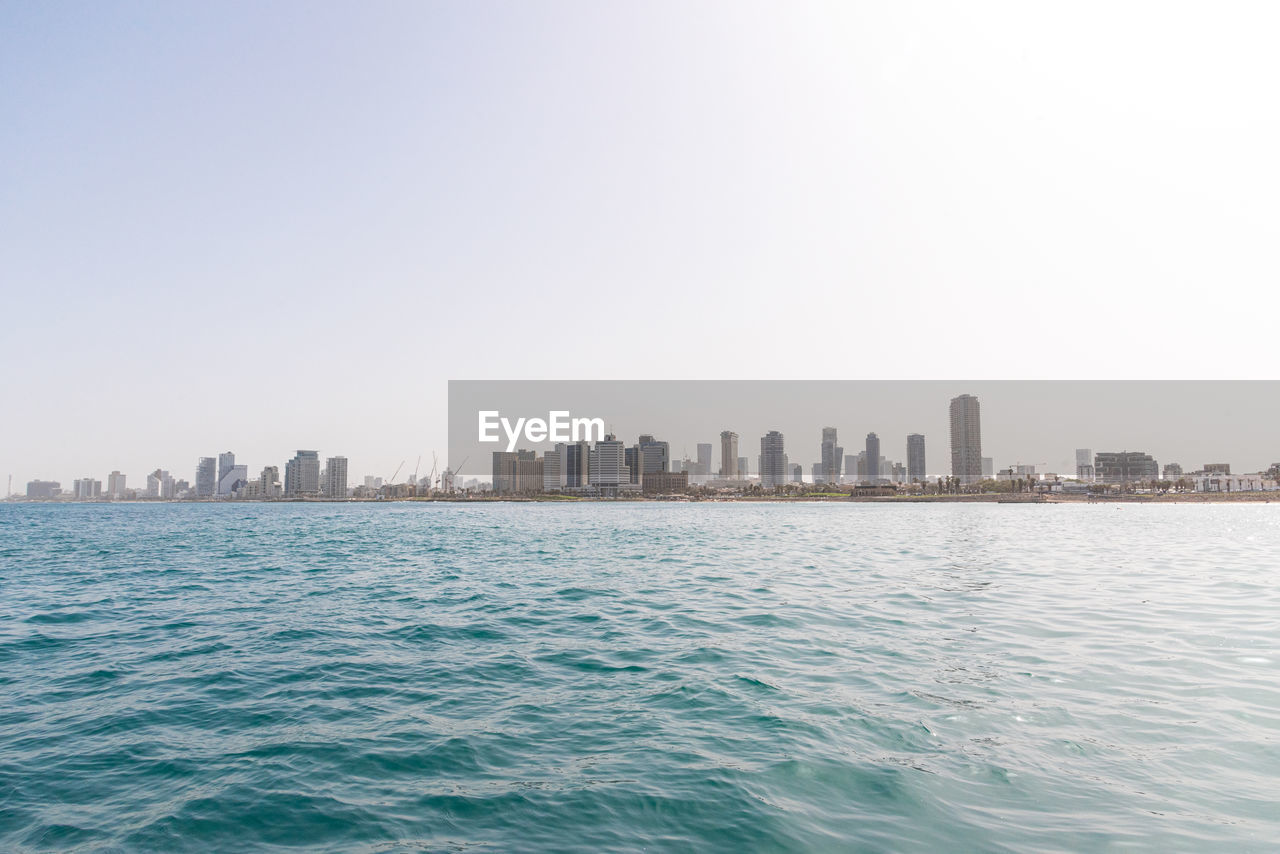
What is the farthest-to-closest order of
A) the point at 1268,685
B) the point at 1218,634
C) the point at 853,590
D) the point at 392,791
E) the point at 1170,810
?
the point at 853,590, the point at 1218,634, the point at 1268,685, the point at 392,791, the point at 1170,810

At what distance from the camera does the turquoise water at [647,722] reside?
315 inches

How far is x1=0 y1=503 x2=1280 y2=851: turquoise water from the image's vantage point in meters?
8.01

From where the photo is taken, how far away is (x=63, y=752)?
10.5 metres

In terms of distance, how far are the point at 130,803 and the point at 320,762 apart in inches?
87.7

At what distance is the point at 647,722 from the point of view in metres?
11.5

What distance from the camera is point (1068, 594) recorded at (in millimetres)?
25750

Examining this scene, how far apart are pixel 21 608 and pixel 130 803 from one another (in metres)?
22.6

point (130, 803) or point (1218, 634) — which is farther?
point (1218, 634)

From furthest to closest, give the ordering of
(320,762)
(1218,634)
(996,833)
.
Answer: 1. (1218,634)
2. (320,762)
3. (996,833)

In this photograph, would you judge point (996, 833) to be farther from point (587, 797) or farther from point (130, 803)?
point (130, 803)

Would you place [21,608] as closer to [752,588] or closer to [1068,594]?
[752,588]

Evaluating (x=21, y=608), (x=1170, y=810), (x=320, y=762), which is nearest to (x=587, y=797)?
(x=320, y=762)

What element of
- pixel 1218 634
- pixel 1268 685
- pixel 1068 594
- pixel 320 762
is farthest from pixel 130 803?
pixel 1068 594

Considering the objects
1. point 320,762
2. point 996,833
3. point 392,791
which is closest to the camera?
point 996,833
